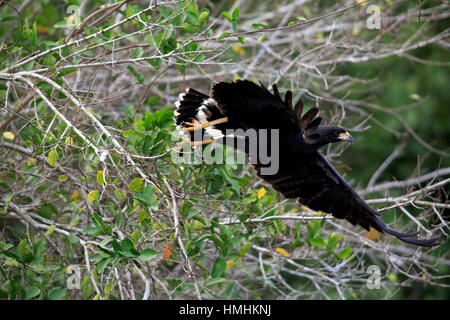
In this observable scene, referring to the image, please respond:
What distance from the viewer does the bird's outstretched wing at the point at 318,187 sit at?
4.23 m

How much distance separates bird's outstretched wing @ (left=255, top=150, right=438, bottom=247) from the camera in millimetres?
4234

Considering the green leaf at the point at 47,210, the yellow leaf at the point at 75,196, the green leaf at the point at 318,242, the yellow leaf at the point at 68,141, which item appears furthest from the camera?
the green leaf at the point at 318,242

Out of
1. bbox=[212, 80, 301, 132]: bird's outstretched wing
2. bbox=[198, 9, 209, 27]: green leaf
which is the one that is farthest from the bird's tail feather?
bbox=[198, 9, 209, 27]: green leaf

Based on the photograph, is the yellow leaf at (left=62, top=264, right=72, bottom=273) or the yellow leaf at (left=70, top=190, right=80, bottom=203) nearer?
the yellow leaf at (left=62, top=264, right=72, bottom=273)

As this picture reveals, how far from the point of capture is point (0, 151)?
4410 mm

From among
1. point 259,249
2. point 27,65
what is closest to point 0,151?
Answer: point 27,65

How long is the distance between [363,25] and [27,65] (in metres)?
3.62

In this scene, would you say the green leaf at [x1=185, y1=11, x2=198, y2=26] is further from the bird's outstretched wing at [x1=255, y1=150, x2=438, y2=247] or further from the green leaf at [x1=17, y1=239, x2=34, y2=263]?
the green leaf at [x1=17, y1=239, x2=34, y2=263]

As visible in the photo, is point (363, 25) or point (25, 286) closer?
point (25, 286)

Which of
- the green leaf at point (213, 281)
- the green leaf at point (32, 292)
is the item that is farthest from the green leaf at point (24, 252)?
the green leaf at point (213, 281)

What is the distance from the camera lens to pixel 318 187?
4.47m

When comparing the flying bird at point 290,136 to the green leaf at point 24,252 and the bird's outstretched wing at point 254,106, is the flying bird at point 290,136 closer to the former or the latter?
the bird's outstretched wing at point 254,106

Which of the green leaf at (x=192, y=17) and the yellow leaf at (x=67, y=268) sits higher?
the green leaf at (x=192, y=17)
